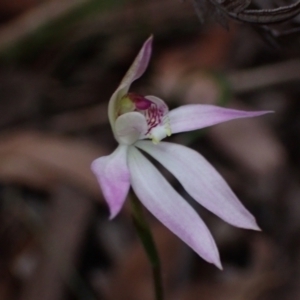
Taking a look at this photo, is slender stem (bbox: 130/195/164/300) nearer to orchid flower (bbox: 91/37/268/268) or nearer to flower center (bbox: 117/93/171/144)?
orchid flower (bbox: 91/37/268/268)

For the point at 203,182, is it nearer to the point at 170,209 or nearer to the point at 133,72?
the point at 170,209

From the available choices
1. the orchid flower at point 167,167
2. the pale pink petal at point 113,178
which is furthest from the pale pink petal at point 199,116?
the pale pink petal at point 113,178

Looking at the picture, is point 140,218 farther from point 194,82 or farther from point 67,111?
point 67,111

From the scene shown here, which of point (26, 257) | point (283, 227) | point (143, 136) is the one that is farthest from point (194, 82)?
point (143, 136)

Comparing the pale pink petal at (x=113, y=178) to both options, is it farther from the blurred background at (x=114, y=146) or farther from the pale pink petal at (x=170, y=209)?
the blurred background at (x=114, y=146)

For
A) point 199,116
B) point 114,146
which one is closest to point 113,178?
point 199,116

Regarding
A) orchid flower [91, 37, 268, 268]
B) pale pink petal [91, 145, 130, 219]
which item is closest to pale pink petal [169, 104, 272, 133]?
orchid flower [91, 37, 268, 268]
